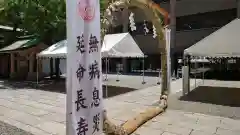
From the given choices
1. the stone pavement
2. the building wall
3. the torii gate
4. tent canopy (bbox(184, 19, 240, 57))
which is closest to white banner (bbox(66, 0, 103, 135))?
the torii gate

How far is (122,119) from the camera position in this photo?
676 centimetres

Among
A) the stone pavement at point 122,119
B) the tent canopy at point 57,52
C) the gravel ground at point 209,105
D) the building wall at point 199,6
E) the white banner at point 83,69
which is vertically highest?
the building wall at point 199,6

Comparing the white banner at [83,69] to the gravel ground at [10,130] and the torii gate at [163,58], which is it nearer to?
the torii gate at [163,58]

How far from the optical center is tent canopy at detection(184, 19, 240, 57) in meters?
8.32

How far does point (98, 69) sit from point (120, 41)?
28.1 feet

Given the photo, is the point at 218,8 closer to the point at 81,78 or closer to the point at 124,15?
the point at 124,15

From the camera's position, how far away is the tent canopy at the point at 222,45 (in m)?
8.32

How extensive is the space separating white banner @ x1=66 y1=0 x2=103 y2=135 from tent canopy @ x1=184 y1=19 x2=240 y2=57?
6.26m

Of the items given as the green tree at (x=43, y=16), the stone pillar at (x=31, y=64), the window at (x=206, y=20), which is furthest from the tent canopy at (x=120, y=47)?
the window at (x=206, y=20)

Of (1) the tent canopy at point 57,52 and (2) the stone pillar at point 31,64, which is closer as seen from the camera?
(1) the tent canopy at point 57,52

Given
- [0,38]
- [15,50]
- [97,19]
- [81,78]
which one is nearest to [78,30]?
[97,19]

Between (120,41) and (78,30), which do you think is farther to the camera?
(120,41)

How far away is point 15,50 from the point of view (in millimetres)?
17578

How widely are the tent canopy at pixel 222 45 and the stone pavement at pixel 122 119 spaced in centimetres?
259
